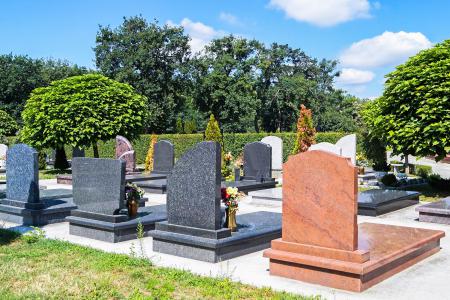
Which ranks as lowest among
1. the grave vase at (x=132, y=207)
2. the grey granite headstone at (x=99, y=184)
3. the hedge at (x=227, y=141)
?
the grave vase at (x=132, y=207)

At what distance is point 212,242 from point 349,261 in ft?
7.47

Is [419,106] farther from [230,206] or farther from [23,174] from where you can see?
[23,174]

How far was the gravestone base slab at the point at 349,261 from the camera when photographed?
591 centimetres

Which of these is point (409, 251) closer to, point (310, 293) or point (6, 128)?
point (310, 293)

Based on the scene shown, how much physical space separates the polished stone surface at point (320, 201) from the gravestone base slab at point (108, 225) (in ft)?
12.4

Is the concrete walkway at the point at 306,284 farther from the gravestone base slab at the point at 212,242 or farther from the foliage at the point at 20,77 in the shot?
the foliage at the point at 20,77

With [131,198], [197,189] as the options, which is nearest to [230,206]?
[197,189]

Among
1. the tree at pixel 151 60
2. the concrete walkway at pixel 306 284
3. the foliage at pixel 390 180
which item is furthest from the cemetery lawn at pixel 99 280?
the tree at pixel 151 60

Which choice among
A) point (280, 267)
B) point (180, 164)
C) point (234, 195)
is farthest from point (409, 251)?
point (180, 164)

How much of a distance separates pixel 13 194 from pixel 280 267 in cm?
774

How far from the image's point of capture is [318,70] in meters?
59.8

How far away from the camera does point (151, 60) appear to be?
146 ft

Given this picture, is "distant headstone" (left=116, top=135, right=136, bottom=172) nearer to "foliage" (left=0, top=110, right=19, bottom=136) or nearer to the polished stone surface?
the polished stone surface

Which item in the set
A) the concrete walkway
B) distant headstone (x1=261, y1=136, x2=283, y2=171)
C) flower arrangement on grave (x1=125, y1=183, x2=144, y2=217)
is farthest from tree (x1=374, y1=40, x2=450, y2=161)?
distant headstone (x1=261, y1=136, x2=283, y2=171)
